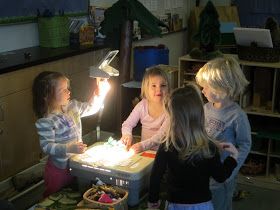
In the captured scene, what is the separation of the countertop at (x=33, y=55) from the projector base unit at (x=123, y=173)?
867 mm

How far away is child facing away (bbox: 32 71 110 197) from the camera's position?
7.58 feet

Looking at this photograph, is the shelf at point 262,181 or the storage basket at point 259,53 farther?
the shelf at point 262,181

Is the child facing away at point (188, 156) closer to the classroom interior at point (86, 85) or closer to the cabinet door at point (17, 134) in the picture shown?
the classroom interior at point (86, 85)

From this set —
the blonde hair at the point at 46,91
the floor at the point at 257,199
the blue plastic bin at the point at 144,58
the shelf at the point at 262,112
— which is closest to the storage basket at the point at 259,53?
the shelf at the point at 262,112

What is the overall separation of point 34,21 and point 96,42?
1.91ft

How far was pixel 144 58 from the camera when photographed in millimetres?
3750

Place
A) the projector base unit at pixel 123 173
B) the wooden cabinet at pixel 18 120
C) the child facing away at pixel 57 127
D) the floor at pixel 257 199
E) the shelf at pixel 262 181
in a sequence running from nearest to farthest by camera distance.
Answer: the projector base unit at pixel 123 173 < the child facing away at pixel 57 127 < the wooden cabinet at pixel 18 120 < the floor at pixel 257 199 < the shelf at pixel 262 181

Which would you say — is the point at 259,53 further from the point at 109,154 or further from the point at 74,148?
the point at 74,148

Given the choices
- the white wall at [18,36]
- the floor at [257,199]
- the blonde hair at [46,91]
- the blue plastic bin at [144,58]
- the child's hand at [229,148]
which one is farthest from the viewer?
the blue plastic bin at [144,58]

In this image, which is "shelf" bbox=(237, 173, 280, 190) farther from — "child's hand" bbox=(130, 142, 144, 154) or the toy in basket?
the toy in basket

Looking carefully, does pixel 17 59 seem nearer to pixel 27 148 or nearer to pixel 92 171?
pixel 27 148

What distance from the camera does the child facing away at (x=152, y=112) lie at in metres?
2.51

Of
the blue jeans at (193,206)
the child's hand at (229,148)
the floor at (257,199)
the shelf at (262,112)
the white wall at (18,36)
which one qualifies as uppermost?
the white wall at (18,36)

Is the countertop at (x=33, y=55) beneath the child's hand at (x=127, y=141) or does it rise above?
above
